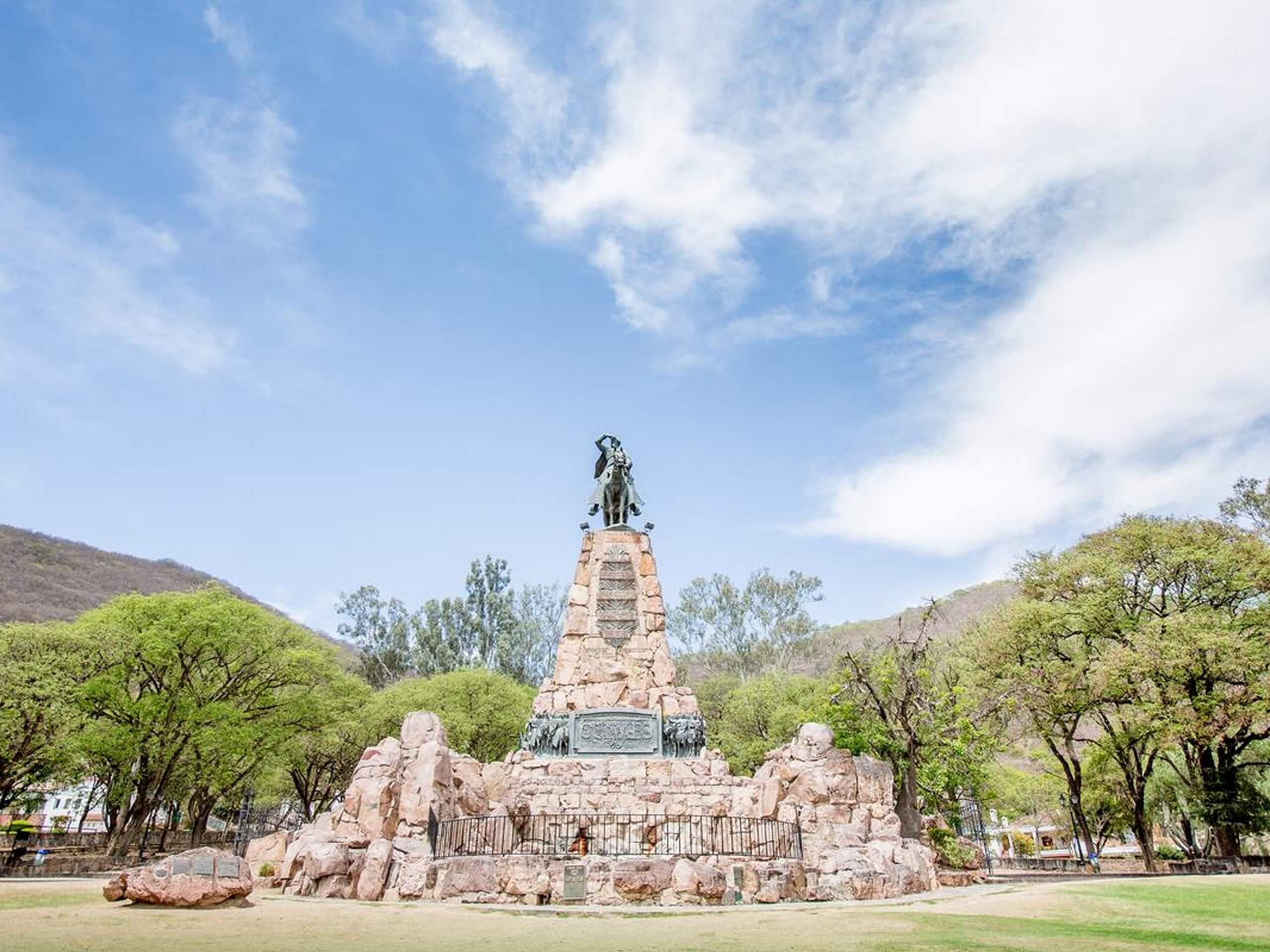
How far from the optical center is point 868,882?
11.6 metres

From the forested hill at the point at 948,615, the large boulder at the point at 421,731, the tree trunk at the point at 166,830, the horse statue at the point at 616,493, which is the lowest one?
the tree trunk at the point at 166,830

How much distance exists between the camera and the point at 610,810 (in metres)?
15.6

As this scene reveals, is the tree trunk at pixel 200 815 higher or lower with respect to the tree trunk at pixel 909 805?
lower

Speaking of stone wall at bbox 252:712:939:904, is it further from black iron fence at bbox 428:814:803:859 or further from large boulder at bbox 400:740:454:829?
black iron fence at bbox 428:814:803:859

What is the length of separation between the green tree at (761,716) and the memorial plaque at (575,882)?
20.8 m

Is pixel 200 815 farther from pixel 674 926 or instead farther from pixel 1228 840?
pixel 1228 840

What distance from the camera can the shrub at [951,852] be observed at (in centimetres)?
1636

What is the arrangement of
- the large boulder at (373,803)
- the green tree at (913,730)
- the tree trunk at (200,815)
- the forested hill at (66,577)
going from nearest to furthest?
the large boulder at (373,803)
the green tree at (913,730)
the tree trunk at (200,815)
the forested hill at (66,577)

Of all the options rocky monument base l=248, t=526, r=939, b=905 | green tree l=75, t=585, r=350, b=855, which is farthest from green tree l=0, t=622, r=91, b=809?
rocky monument base l=248, t=526, r=939, b=905

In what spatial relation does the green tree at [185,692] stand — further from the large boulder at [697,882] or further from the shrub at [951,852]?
the shrub at [951,852]

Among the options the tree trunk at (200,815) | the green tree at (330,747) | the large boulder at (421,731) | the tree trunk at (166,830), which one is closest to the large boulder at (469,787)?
the large boulder at (421,731)

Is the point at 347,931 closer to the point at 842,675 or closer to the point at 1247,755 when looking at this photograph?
the point at 842,675

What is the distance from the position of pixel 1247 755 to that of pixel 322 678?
33507 millimetres

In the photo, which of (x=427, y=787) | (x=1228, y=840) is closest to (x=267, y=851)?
(x=427, y=787)
